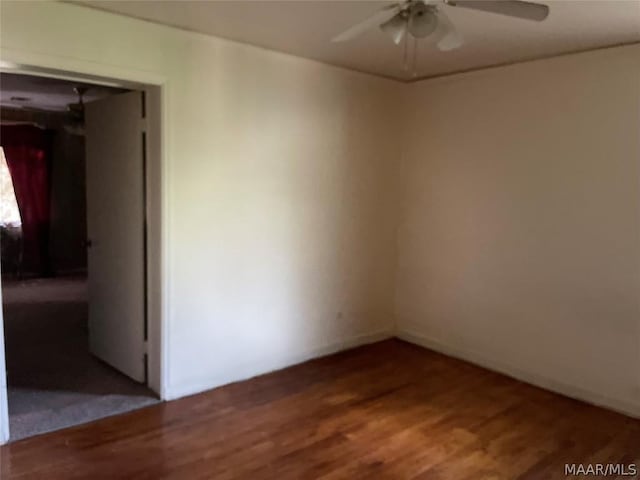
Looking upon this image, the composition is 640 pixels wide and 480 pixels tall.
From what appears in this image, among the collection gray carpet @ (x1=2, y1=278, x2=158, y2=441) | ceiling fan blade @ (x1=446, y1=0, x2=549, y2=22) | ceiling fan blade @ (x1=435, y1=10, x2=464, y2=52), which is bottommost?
gray carpet @ (x1=2, y1=278, x2=158, y2=441)

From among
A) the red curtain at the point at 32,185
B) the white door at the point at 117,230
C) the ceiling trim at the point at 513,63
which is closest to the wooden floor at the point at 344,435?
the white door at the point at 117,230

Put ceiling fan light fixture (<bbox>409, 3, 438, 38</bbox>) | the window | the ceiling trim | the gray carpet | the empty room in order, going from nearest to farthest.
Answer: ceiling fan light fixture (<bbox>409, 3, 438, 38</bbox>) → the empty room → the gray carpet → the ceiling trim → the window

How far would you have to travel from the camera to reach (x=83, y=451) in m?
2.95

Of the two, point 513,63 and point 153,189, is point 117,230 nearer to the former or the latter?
point 153,189

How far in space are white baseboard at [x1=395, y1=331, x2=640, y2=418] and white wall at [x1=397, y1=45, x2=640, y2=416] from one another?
0.01 m

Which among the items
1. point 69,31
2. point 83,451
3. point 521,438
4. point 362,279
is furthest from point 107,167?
point 521,438

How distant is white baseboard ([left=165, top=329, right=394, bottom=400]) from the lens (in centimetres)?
373

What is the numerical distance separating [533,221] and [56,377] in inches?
143

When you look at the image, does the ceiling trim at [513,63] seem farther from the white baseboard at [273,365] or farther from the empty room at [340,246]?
the white baseboard at [273,365]

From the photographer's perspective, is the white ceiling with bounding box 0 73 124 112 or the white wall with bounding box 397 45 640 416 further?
the white ceiling with bounding box 0 73 124 112

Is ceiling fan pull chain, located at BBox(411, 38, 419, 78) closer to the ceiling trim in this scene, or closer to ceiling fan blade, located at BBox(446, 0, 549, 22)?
the ceiling trim

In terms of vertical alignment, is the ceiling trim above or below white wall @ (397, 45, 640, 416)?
above

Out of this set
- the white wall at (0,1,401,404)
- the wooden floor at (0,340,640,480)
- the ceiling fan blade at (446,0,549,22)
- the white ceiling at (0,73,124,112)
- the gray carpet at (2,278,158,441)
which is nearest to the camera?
the ceiling fan blade at (446,0,549,22)

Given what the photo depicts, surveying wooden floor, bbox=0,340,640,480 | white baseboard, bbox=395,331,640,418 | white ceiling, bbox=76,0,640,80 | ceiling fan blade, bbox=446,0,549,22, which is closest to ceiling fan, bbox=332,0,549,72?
ceiling fan blade, bbox=446,0,549,22
